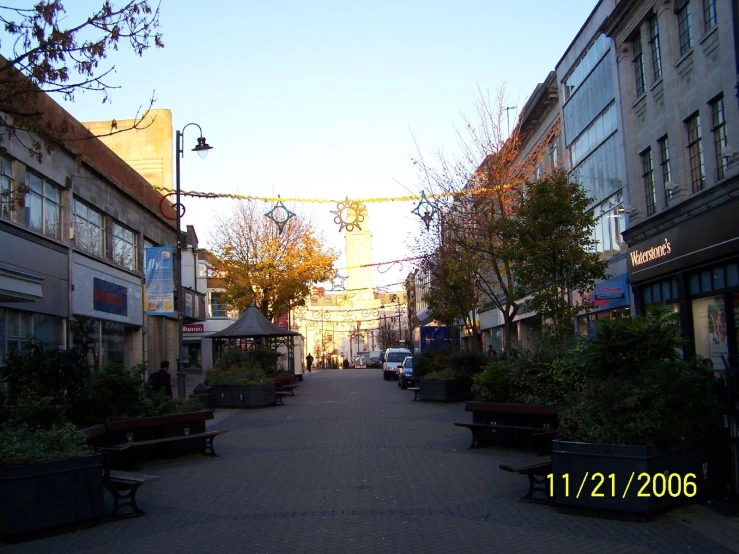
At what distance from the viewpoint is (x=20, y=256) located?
20.3 m

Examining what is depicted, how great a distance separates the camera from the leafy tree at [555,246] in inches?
813

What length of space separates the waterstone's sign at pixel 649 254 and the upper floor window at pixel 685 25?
5.24 meters

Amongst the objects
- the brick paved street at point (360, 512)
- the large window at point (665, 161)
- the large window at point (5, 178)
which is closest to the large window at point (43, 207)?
the large window at point (5, 178)

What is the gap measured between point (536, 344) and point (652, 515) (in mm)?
6315

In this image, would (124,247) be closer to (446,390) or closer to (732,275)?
(446,390)

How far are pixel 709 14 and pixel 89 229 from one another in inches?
797

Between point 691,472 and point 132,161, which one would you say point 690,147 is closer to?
point 691,472

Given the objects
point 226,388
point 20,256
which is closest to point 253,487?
point 20,256

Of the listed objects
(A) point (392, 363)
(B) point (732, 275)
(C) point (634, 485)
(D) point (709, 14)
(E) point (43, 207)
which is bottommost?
(C) point (634, 485)

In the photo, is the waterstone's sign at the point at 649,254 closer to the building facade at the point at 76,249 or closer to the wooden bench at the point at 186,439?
the wooden bench at the point at 186,439

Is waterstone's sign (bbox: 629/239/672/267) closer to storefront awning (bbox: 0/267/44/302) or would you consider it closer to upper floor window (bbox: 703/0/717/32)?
upper floor window (bbox: 703/0/717/32)

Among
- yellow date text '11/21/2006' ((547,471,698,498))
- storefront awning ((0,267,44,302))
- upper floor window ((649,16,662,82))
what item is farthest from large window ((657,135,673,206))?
storefront awning ((0,267,44,302))

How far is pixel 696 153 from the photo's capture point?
20.3 m

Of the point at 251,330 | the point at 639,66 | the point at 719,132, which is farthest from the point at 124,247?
the point at 719,132
